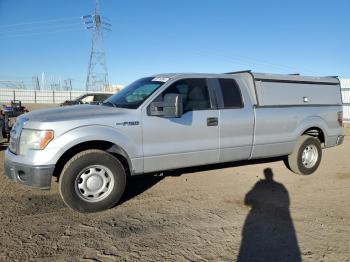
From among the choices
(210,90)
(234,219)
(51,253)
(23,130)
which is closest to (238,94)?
(210,90)

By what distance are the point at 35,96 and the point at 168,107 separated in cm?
4357

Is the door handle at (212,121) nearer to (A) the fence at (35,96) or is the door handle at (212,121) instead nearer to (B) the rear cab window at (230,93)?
(B) the rear cab window at (230,93)

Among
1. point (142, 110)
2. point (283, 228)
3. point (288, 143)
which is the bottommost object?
point (283, 228)

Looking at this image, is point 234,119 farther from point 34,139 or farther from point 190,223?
point 34,139

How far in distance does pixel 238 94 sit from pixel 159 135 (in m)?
1.75

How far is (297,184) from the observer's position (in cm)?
632

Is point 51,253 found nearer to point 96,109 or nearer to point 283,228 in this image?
point 96,109

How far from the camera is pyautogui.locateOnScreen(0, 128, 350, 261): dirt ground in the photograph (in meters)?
3.58

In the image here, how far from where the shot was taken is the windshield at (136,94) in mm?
5271

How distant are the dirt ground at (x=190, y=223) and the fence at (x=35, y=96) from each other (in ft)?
131

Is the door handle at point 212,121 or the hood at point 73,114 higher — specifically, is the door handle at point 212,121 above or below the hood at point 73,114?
below

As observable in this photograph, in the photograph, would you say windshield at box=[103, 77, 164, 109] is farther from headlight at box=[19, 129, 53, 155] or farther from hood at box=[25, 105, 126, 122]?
headlight at box=[19, 129, 53, 155]

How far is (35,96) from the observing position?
44.7 meters

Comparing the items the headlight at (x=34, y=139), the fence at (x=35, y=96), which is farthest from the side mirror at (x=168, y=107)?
the fence at (x=35, y=96)
